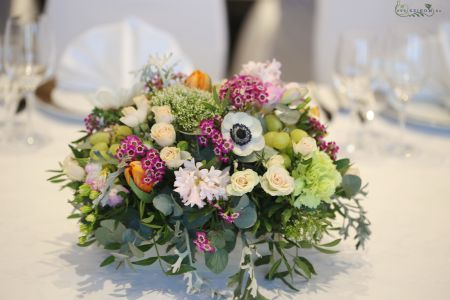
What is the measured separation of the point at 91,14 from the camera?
238cm

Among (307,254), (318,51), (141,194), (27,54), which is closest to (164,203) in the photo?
(141,194)

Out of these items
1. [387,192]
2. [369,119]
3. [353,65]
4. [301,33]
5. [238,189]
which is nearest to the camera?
[238,189]

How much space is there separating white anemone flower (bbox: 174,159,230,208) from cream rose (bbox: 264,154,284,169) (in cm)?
6

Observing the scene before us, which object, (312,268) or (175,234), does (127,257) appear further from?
(312,268)

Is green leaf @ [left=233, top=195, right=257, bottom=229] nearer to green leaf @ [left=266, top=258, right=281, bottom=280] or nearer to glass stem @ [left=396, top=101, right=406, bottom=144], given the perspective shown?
green leaf @ [left=266, top=258, right=281, bottom=280]

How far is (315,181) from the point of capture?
71cm

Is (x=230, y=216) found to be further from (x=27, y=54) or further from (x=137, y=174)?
(x=27, y=54)

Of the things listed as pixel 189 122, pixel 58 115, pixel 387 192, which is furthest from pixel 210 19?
pixel 189 122

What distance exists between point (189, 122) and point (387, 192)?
508mm

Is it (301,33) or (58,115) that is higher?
(301,33)

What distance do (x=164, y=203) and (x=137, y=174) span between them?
0.16 ft

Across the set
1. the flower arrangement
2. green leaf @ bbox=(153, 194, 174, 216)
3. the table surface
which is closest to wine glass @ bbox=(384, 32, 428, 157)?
the table surface

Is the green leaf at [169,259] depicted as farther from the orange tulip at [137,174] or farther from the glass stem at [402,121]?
the glass stem at [402,121]

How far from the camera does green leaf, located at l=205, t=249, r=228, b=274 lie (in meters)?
0.71
